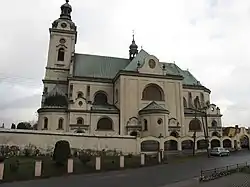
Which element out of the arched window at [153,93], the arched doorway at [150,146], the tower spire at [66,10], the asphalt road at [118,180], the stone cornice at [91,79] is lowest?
the asphalt road at [118,180]

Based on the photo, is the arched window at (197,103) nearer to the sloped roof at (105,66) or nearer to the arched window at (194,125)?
the sloped roof at (105,66)

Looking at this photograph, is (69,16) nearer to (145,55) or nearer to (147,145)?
(145,55)

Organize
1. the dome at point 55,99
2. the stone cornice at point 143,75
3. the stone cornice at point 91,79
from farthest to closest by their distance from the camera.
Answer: the stone cornice at point 91,79 < the stone cornice at point 143,75 < the dome at point 55,99

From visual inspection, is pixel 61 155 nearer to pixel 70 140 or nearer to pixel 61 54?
pixel 70 140

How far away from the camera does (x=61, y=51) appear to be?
4444 cm

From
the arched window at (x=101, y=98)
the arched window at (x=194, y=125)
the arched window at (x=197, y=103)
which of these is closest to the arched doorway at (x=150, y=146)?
the arched window at (x=194, y=125)

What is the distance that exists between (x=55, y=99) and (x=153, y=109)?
13.5 meters

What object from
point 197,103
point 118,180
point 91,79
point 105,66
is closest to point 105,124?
point 91,79

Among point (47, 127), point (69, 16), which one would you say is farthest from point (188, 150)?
point (69, 16)

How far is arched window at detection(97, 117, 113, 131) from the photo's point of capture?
3629 cm

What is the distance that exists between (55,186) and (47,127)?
918 inches

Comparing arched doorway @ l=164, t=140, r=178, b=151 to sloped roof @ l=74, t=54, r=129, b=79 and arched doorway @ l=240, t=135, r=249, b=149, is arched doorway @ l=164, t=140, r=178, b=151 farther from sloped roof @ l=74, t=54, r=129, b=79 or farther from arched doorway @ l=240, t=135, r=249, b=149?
sloped roof @ l=74, t=54, r=129, b=79

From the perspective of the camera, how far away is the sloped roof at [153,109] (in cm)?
3475

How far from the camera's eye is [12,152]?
79.8 ft
